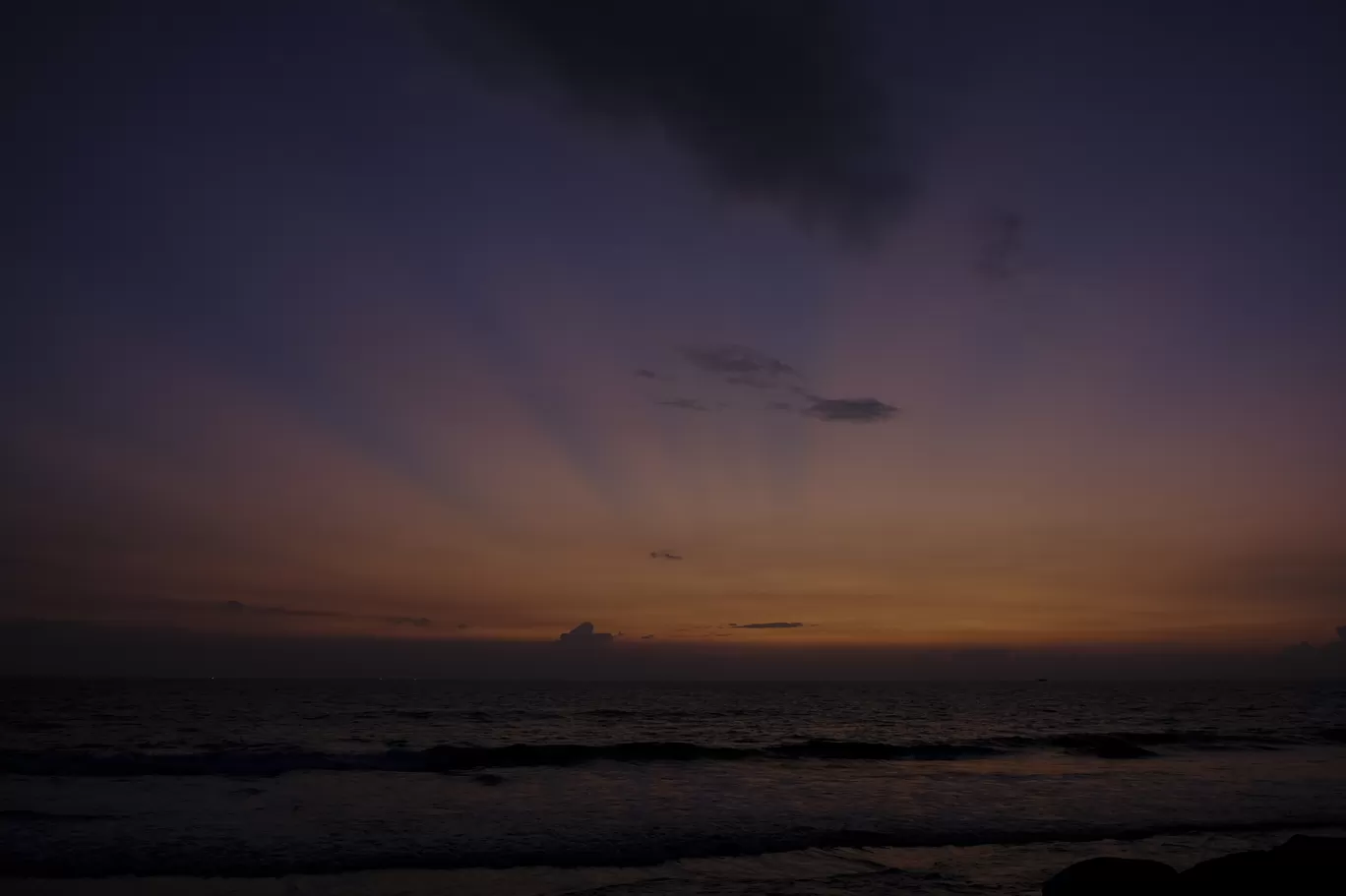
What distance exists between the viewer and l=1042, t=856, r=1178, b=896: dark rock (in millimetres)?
9180

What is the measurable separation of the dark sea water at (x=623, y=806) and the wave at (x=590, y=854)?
2.6 inches

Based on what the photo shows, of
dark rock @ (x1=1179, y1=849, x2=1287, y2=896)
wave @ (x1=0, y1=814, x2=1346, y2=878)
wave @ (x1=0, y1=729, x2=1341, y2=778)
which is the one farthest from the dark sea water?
dark rock @ (x1=1179, y1=849, x2=1287, y2=896)

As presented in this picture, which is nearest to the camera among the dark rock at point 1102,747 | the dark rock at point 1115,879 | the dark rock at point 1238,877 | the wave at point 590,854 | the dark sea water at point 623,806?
the dark rock at point 1238,877

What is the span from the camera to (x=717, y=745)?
35938mm

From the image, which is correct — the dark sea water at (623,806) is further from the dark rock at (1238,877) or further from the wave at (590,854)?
the dark rock at (1238,877)

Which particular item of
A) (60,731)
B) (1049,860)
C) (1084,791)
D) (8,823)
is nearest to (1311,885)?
(1049,860)

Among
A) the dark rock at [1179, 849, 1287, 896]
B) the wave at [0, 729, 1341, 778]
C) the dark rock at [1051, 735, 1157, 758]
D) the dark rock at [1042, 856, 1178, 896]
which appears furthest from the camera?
the dark rock at [1051, 735, 1157, 758]

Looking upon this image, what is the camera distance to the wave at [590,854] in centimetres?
1320

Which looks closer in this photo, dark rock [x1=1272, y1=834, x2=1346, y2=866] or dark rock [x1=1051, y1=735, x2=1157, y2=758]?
dark rock [x1=1272, y1=834, x2=1346, y2=866]

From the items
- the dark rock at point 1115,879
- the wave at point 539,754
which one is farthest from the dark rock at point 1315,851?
the wave at point 539,754

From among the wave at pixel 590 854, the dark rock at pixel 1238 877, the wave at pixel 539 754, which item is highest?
the dark rock at pixel 1238 877

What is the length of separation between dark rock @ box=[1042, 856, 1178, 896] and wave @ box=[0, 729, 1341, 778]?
71.8 feet

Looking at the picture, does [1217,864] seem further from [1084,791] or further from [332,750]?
[332,750]

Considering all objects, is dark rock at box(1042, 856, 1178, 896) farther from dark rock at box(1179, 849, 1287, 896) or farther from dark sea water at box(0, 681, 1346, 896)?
dark sea water at box(0, 681, 1346, 896)
